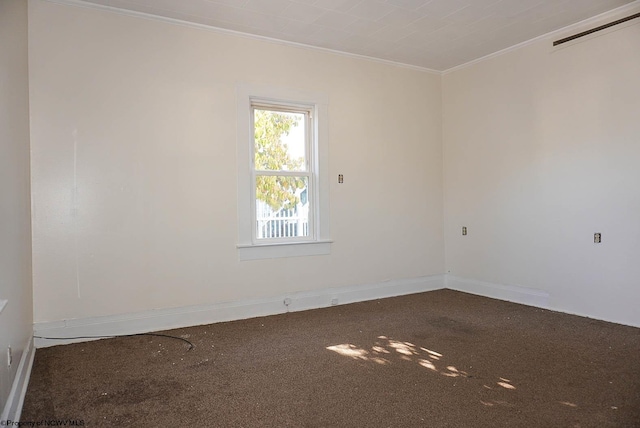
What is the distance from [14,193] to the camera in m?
2.55

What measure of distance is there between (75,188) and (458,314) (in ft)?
12.2

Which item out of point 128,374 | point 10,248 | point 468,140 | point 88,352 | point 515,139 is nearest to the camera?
point 10,248

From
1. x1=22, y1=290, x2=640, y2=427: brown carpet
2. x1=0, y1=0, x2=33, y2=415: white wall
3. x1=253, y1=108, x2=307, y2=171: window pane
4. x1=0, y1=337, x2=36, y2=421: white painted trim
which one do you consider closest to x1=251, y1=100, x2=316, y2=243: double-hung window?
x1=253, y1=108, x2=307, y2=171: window pane

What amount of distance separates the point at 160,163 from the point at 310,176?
5.14 feet

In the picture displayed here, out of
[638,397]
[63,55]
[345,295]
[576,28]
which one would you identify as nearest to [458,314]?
[345,295]

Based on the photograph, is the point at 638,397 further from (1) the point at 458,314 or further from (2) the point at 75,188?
(2) the point at 75,188

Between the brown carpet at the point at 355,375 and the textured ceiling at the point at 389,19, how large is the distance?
2810mm

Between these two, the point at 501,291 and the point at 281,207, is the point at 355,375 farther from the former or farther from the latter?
the point at 501,291

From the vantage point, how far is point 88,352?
3195 millimetres

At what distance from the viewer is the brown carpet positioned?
2.24 m

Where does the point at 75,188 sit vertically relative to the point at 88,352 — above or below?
above

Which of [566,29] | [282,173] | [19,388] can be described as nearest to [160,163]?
[282,173]

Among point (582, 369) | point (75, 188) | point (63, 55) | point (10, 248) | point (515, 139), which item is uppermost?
point (63, 55)

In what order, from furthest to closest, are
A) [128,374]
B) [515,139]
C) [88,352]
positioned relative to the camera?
1. [515,139]
2. [88,352]
3. [128,374]
